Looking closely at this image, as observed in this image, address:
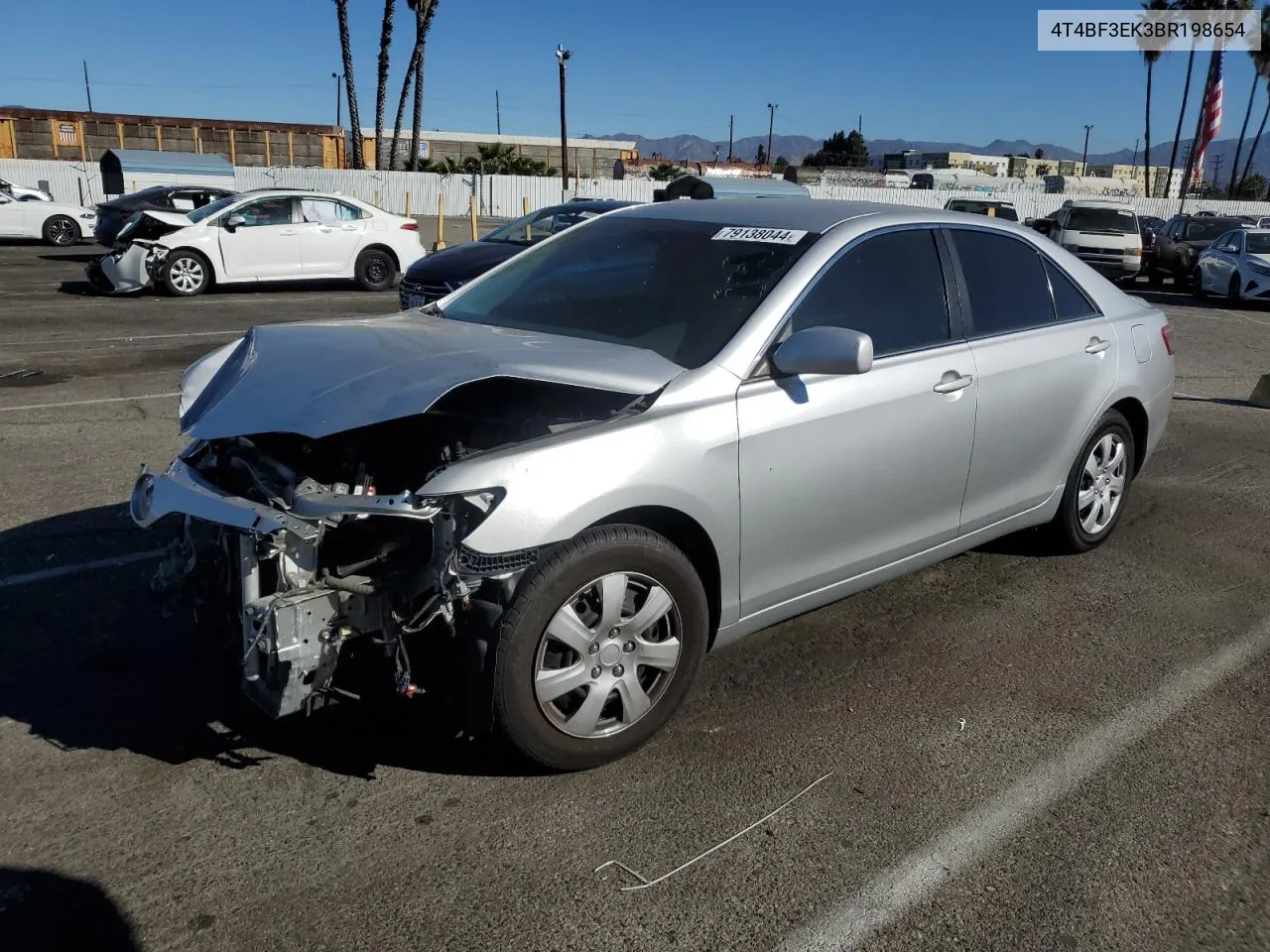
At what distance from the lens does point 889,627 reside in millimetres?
4531

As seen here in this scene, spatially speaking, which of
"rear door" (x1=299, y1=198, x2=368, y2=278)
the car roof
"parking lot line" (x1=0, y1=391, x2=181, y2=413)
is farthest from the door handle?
"rear door" (x1=299, y1=198, x2=368, y2=278)

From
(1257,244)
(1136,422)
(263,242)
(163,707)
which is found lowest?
(163,707)

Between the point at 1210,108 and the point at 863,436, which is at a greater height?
the point at 1210,108

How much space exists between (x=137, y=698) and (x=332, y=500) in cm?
135

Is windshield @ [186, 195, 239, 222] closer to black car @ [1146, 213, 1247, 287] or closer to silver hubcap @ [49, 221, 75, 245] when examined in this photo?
silver hubcap @ [49, 221, 75, 245]

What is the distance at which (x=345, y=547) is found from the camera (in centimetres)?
313

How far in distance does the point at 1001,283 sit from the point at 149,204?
66.2 ft

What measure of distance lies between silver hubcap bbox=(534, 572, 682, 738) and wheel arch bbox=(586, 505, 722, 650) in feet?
0.59

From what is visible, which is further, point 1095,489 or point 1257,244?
point 1257,244

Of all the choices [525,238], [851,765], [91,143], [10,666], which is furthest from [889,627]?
[91,143]

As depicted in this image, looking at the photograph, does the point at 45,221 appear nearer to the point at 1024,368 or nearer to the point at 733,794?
the point at 1024,368

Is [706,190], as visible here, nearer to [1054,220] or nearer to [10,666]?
[1054,220]

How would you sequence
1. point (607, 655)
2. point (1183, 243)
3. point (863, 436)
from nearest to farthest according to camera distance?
point (607, 655), point (863, 436), point (1183, 243)

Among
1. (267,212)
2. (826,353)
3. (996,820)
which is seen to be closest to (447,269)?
(267,212)
